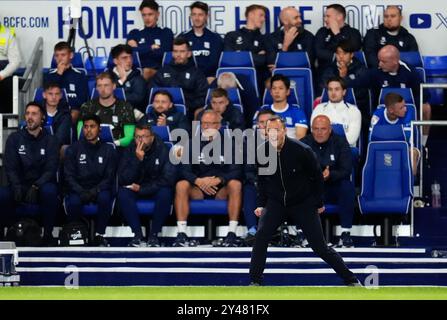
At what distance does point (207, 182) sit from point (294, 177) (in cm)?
296

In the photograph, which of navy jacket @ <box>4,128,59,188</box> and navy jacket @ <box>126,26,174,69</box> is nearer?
navy jacket @ <box>4,128,59,188</box>

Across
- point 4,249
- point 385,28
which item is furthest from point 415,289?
point 385,28

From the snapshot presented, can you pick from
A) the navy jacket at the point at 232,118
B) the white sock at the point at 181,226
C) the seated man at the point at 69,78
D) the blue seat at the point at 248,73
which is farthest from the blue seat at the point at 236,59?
the white sock at the point at 181,226

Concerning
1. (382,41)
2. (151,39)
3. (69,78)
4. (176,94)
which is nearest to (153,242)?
(176,94)

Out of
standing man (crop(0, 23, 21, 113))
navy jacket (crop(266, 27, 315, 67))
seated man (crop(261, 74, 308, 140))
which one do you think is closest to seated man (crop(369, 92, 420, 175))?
seated man (crop(261, 74, 308, 140))

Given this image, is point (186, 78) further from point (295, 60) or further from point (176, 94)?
point (295, 60)

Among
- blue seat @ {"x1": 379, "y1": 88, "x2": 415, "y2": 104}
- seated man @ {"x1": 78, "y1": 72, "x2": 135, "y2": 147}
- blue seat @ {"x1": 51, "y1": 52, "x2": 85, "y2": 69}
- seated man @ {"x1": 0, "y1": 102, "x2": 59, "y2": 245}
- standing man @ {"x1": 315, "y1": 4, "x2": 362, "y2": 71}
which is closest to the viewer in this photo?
seated man @ {"x1": 0, "y1": 102, "x2": 59, "y2": 245}

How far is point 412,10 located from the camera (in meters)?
19.5

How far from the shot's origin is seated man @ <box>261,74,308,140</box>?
17297mm

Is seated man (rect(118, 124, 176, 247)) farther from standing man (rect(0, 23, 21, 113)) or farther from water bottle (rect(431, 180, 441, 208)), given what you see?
water bottle (rect(431, 180, 441, 208))

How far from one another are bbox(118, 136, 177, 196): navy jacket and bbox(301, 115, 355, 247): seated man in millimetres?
1693

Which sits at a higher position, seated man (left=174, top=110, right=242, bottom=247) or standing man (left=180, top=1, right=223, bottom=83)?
standing man (left=180, top=1, right=223, bottom=83)

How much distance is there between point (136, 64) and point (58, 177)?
2.33 m
